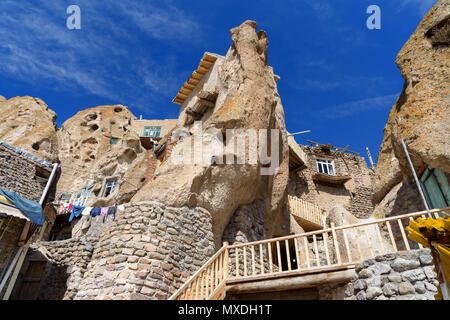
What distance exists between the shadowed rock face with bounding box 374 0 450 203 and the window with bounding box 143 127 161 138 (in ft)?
93.5

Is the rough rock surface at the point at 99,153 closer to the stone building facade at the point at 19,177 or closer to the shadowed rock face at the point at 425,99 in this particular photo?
the stone building facade at the point at 19,177

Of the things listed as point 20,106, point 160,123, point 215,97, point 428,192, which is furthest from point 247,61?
point 160,123

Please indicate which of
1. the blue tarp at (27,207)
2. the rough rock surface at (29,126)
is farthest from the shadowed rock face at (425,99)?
the rough rock surface at (29,126)

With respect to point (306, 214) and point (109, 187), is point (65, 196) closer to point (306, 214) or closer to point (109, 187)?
point (109, 187)

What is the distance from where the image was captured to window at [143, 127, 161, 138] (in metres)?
35.4

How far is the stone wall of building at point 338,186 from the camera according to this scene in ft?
70.5

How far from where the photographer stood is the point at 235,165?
9.64 meters

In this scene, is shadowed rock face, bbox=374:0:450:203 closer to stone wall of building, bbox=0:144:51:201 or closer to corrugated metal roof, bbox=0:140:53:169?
stone wall of building, bbox=0:144:51:201

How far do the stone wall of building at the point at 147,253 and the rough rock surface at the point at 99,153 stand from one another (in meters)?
8.86

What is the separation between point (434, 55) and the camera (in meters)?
8.72

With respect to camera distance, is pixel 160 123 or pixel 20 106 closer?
pixel 20 106
